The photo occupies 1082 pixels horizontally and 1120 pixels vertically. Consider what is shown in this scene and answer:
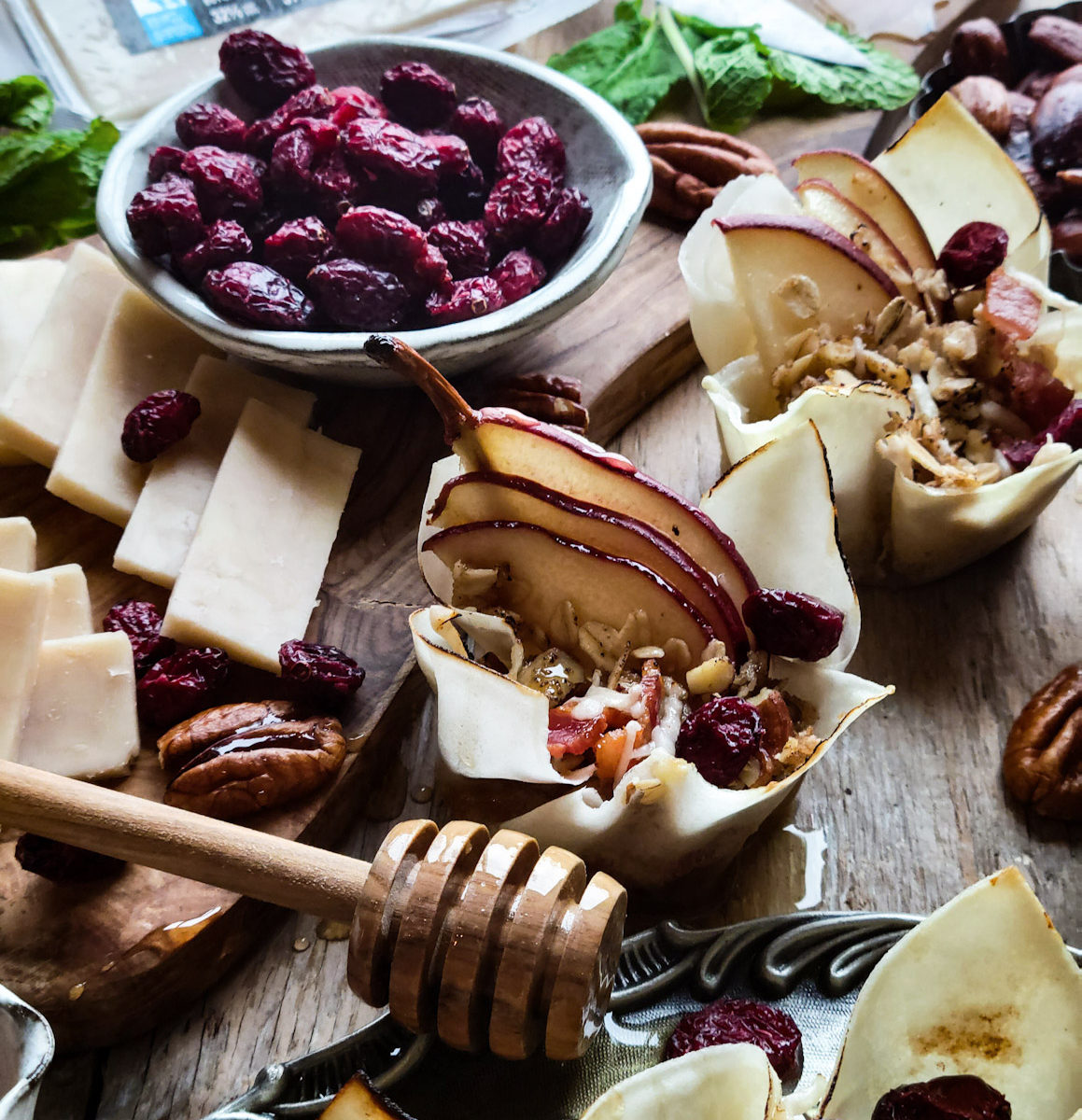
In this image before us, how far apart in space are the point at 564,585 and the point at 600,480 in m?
0.12

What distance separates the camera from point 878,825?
1353 millimetres

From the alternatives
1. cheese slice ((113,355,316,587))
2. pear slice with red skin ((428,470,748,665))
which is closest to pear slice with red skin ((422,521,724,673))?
pear slice with red skin ((428,470,748,665))

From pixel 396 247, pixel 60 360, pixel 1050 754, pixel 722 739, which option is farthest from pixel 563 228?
pixel 1050 754

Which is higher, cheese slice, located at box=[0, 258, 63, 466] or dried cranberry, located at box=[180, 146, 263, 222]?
dried cranberry, located at box=[180, 146, 263, 222]

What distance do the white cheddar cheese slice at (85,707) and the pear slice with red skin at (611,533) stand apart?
1.45 ft

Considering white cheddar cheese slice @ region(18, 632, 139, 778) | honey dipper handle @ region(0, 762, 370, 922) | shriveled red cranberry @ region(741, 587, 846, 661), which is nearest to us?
honey dipper handle @ region(0, 762, 370, 922)

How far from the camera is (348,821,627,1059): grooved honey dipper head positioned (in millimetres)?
954

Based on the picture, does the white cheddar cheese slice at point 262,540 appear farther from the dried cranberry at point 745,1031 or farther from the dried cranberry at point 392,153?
the dried cranberry at point 745,1031

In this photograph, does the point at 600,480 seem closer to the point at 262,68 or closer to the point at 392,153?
the point at 392,153

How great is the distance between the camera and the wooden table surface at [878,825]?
1188mm

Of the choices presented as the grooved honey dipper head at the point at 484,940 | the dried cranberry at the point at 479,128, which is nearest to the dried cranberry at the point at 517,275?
the dried cranberry at the point at 479,128

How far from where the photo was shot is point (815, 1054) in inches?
43.2

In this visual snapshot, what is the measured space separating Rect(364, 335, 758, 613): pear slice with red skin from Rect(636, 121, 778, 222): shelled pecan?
2.86ft

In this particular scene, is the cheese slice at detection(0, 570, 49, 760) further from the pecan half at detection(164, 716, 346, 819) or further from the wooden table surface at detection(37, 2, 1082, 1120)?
the wooden table surface at detection(37, 2, 1082, 1120)
